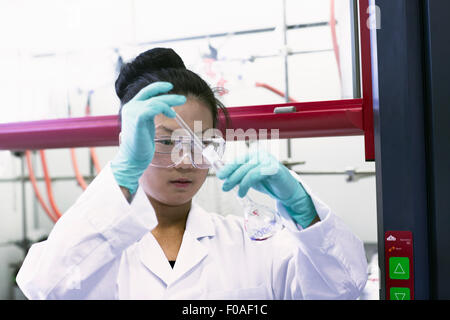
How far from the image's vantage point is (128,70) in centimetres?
85

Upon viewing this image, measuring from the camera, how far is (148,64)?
33.1 inches

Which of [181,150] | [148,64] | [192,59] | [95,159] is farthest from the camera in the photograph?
[95,159]

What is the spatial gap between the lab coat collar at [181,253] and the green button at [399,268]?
0.43 meters

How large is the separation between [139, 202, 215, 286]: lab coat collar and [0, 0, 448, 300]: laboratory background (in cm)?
22

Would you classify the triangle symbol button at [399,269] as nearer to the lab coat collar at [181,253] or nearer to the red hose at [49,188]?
the lab coat collar at [181,253]

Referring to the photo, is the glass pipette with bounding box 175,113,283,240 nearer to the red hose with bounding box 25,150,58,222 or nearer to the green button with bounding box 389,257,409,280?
the green button with bounding box 389,257,409,280

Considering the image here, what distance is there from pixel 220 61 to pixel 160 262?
0.68 meters

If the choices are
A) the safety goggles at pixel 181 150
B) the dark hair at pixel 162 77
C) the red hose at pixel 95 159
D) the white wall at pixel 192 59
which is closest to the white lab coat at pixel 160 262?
the safety goggles at pixel 181 150

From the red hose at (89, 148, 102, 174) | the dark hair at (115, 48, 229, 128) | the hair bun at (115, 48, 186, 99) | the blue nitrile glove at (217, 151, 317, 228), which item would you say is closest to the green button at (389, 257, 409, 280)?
the blue nitrile glove at (217, 151, 317, 228)

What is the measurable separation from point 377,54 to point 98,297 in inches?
28.0

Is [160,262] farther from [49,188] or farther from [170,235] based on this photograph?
[49,188]

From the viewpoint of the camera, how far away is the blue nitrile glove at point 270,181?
2.04ft

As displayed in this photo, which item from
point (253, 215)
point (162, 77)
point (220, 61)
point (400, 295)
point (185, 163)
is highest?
point (220, 61)

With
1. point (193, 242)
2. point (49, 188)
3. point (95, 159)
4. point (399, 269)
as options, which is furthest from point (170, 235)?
point (49, 188)
